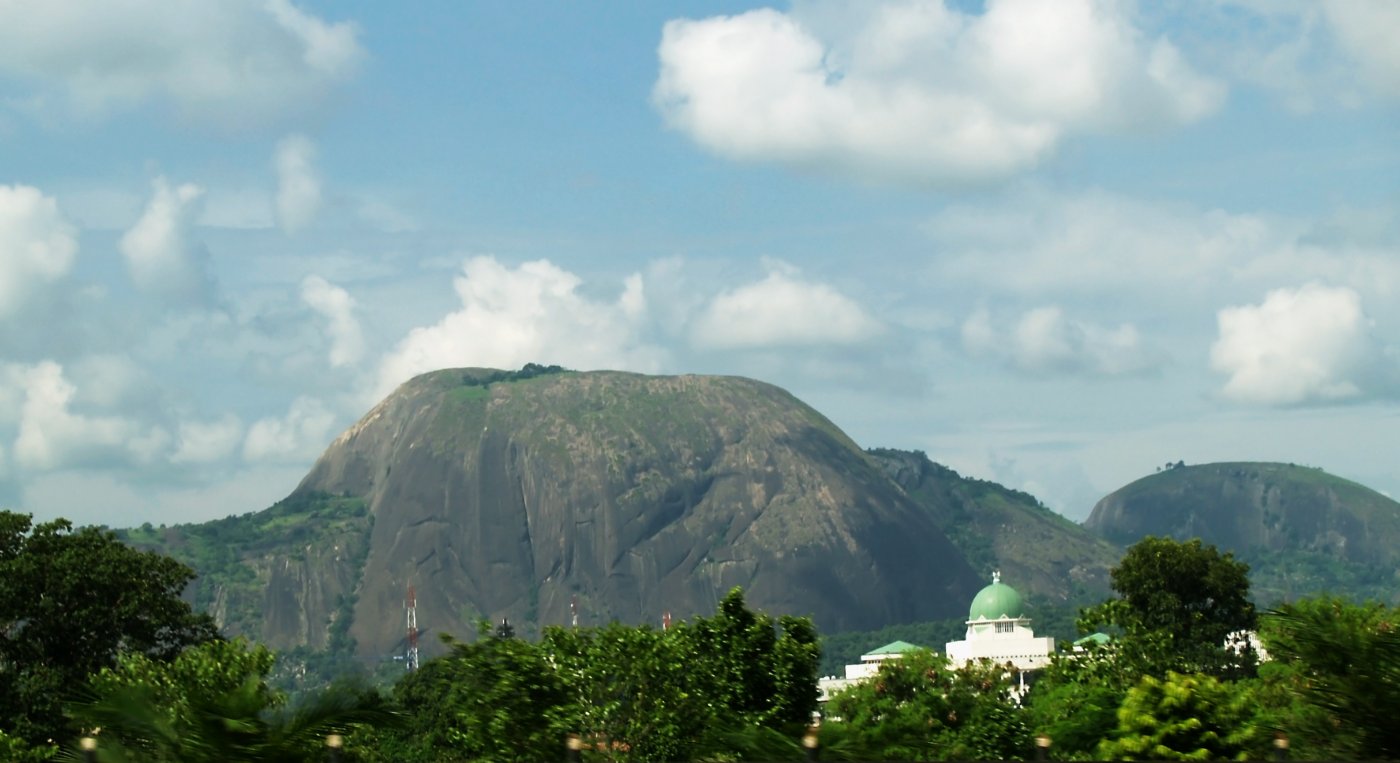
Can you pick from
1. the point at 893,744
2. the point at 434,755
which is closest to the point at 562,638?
the point at 434,755

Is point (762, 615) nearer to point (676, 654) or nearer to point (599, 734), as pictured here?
point (676, 654)

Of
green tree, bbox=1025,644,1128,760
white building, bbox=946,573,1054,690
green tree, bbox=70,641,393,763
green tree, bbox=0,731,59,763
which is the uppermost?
white building, bbox=946,573,1054,690

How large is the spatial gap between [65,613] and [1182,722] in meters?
37.9

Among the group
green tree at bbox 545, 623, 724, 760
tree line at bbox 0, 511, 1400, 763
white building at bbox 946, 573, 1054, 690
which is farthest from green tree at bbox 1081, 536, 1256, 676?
white building at bbox 946, 573, 1054, 690

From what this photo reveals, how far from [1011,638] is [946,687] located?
132389 millimetres

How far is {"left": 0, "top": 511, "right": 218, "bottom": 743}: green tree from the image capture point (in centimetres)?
5544

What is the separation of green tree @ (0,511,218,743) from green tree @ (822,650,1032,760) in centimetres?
2571

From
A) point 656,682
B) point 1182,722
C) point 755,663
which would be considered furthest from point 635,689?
point 1182,722

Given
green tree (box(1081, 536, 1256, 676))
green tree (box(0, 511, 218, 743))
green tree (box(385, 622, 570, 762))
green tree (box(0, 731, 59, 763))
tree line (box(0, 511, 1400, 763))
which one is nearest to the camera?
tree line (box(0, 511, 1400, 763))

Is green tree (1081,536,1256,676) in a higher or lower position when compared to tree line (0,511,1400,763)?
higher

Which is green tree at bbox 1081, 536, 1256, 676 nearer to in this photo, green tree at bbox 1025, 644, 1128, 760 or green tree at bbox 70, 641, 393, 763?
green tree at bbox 1025, 644, 1128, 760

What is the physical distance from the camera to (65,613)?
192 ft

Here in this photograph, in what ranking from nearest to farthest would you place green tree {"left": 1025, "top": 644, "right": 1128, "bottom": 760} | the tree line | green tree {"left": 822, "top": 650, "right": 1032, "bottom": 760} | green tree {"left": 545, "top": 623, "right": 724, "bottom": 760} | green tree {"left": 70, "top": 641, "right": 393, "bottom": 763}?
1. green tree {"left": 70, "top": 641, "right": 393, "bottom": 763}
2. the tree line
3. green tree {"left": 1025, "top": 644, "right": 1128, "bottom": 760}
4. green tree {"left": 545, "top": 623, "right": 724, "bottom": 760}
5. green tree {"left": 822, "top": 650, "right": 1032, "bottom": 760}

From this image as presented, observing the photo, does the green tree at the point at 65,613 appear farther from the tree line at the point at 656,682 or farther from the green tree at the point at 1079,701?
the green tree at the point at 1079,701
